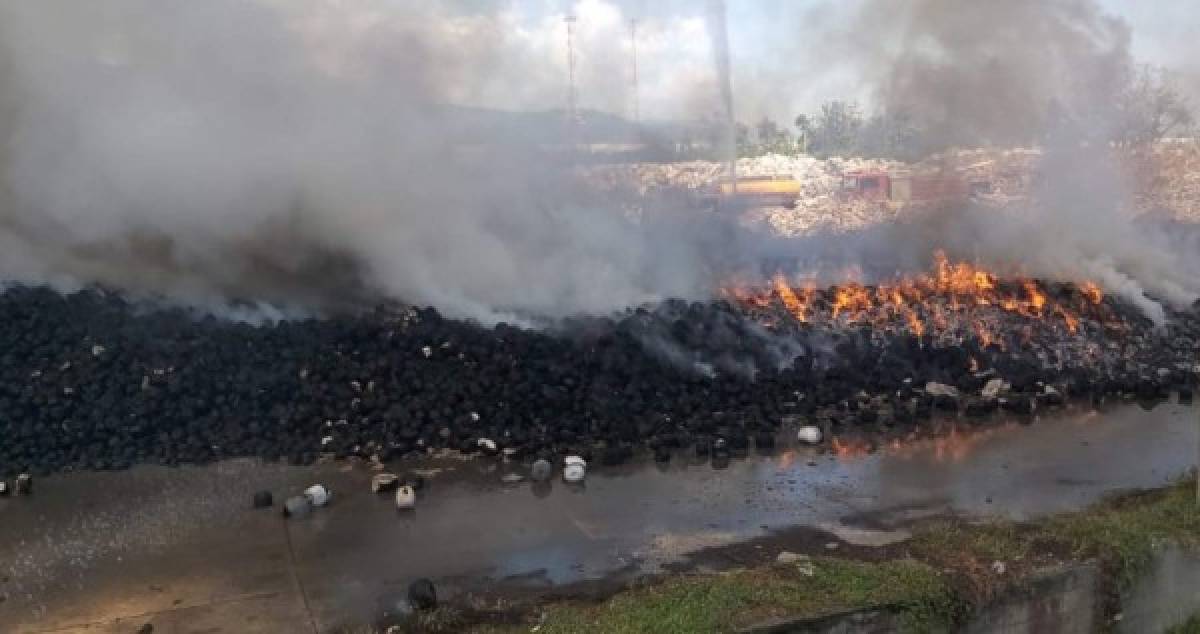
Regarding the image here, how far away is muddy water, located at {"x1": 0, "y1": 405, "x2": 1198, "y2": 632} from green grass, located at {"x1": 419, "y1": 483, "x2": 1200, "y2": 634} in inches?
24.0

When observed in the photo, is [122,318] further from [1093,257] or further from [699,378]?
[1093,257]

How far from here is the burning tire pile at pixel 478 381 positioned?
768 cm

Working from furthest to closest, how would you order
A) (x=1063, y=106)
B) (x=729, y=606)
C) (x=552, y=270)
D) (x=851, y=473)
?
(x=1063, y=106) < (x=552, y=270) < (x=851, y=473) < (x=729, y=606)

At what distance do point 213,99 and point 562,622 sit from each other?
8.31 meters

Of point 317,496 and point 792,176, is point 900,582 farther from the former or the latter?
point 792,176

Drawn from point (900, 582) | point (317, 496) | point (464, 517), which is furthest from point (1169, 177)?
point (317, 496)

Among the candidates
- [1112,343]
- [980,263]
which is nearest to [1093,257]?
[980,263]

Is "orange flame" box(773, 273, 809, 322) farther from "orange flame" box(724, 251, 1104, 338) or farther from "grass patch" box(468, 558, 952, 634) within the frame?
"grass patch" box(468, 558, 952, 634)

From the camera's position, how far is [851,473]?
7164 millimetres

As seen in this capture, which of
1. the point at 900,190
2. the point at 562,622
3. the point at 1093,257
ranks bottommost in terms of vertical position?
the point at 562,622

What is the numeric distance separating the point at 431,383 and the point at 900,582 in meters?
4.67

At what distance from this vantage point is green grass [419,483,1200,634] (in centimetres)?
449

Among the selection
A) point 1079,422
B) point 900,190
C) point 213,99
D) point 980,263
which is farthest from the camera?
point 900,190

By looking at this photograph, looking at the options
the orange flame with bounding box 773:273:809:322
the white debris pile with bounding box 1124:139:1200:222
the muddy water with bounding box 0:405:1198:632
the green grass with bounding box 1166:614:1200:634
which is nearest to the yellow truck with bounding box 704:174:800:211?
the white debris pile with bounding box 1124:139:1200:222
